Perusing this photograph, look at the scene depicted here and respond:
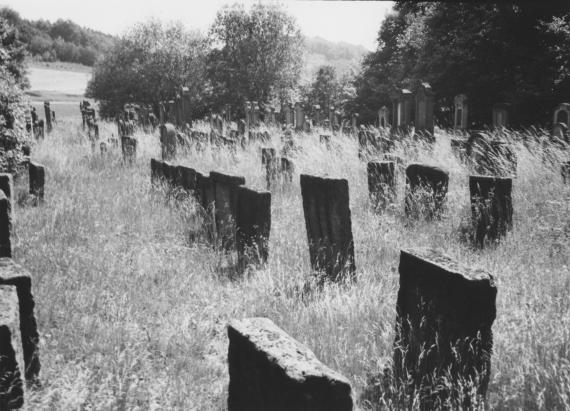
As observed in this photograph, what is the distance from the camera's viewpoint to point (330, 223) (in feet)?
13.5

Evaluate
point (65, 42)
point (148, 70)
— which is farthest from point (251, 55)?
point (65, 42)

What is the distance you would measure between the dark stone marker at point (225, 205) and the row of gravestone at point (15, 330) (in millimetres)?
2277

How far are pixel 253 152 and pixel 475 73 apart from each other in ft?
33.5

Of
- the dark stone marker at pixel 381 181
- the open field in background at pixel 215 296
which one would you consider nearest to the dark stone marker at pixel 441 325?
the open field in background at pixel 215 296

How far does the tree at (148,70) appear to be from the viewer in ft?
99.3

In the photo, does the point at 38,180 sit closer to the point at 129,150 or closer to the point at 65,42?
the point at 129,150

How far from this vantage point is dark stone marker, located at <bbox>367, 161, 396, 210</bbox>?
6313 millimetres

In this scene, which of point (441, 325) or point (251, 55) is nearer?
point (441, 325)

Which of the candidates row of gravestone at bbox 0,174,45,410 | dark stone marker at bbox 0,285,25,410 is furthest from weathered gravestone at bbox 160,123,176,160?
dark stone marker at bbox 0,285,25,410

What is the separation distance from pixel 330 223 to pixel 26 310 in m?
2.41

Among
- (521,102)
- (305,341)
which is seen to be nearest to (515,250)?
(305,341)

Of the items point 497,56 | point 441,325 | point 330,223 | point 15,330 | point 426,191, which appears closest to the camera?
point 15,330

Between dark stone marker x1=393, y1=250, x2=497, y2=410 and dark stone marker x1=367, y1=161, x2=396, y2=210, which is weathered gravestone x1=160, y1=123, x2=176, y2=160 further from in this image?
dark stone marker x1=393, y1=250, x2=497, y2=410

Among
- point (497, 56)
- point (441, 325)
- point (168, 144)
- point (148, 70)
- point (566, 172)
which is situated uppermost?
point (148, 70)
